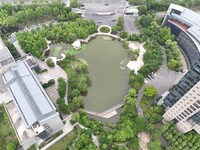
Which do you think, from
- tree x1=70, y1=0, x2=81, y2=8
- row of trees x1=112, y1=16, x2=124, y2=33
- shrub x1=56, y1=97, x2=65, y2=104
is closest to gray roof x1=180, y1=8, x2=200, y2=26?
row of trees x1=112, y1=16, x2=124, y2=33

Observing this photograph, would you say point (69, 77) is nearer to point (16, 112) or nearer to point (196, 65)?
point (16, 112)

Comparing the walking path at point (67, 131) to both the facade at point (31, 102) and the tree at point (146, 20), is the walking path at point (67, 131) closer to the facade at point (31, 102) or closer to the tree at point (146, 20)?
the facade at point (31, 102)

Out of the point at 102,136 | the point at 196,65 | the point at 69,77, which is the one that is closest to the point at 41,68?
the point at 69,77

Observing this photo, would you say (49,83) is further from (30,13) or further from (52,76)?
(30,13)

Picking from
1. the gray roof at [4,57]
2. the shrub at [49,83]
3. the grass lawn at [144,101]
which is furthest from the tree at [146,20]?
the gray roof at [4,57]

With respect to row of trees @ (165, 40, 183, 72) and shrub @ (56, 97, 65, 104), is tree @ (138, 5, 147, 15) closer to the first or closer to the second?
Answer: row of trees @ (165, 40, 183, 72)

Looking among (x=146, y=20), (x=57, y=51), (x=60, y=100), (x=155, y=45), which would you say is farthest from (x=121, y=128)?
(x=146, y=20)
